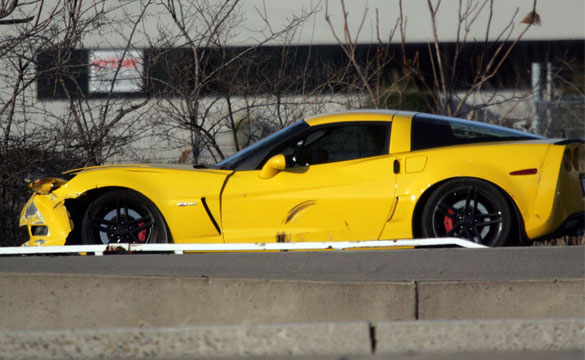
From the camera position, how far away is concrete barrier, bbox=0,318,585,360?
177 inches

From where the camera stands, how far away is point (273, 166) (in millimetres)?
6656

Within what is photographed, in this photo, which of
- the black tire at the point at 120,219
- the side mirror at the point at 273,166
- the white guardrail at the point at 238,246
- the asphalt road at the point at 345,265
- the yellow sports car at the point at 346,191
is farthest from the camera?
the black tire at the point at 120,219

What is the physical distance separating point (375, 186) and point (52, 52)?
667 cm

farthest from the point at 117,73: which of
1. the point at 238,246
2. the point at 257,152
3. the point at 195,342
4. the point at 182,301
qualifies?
the point at 195,342

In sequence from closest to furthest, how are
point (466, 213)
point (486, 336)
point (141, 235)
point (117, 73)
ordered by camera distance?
1. point (486, 336)
2. point (466, 213)
3. point (141, 235)
4. point (117, 73)

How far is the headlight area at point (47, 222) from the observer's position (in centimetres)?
698

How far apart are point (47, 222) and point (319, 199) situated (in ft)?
7.41

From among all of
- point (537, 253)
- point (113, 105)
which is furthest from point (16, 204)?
point (537, 253)

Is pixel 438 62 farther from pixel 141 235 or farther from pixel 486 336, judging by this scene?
pixel 486 336

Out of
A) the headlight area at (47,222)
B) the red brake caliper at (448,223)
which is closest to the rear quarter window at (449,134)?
the red brake caliper at (448,223)

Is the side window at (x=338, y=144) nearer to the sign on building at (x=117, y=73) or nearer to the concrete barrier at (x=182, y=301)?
the concrete barrier at (x=182, y=301)

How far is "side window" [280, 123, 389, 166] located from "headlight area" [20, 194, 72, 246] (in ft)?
6.16

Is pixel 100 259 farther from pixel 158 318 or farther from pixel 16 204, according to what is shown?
pixel 16 204

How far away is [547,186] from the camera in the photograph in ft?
21.1
